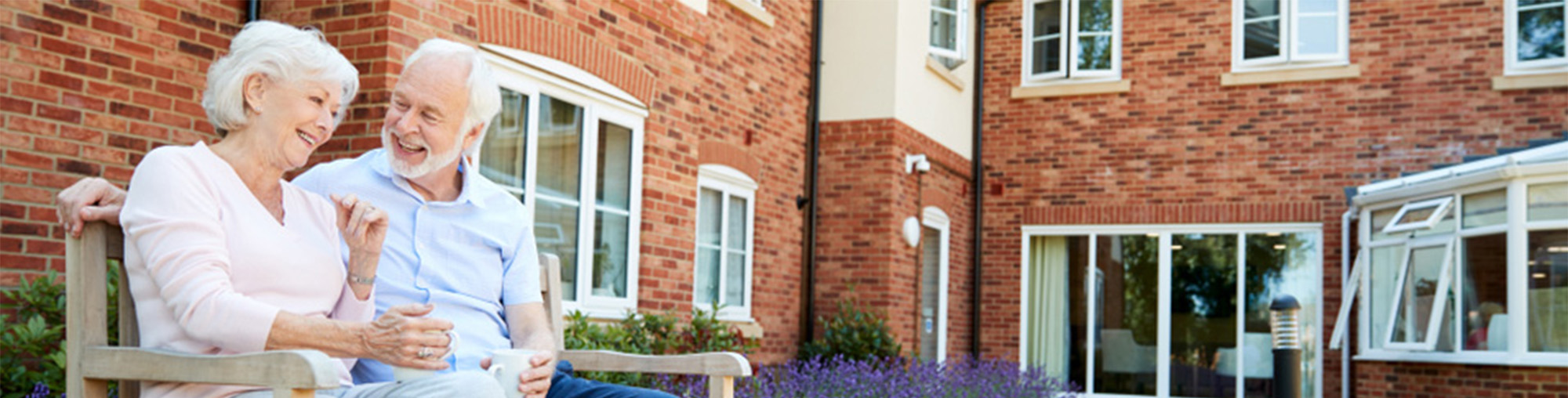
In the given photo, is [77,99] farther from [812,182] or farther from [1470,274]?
[1470,274]

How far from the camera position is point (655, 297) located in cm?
751

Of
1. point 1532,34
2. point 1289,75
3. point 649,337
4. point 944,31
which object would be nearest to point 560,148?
point 649,337

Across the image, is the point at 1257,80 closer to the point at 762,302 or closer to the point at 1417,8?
the point at 1417,8

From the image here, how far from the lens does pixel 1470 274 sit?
32.0ft

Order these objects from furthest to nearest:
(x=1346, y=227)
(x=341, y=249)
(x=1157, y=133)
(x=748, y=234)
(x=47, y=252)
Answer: (x=1157, y=133) → (x=1346, y=227) → (x=748, y=234) → (x=47, y=252) → (x=341, y=249)

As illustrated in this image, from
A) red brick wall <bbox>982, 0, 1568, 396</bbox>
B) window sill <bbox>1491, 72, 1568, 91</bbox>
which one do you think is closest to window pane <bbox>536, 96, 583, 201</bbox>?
red brick wall <bbox>982, 0, 1568, 396</bbox>

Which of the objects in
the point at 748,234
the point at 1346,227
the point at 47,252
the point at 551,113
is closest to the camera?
the point at 47,252

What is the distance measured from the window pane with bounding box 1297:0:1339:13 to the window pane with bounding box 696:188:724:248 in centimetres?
565

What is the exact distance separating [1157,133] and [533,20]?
7.22 meters

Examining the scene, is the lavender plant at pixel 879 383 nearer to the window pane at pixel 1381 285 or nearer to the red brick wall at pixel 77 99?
the red brick wall at pixel 77 99

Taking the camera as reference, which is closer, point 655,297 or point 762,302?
point 655,297

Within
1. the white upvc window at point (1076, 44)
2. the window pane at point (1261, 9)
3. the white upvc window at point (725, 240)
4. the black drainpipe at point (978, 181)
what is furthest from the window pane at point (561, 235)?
the window pane at point (1261, 9)

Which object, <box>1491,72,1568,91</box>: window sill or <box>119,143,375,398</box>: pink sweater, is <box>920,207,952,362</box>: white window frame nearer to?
<box>1491,72,1568,91</box>: window sill

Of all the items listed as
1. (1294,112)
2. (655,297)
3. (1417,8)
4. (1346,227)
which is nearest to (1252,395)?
(1346,227)
